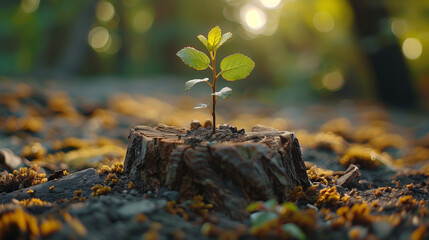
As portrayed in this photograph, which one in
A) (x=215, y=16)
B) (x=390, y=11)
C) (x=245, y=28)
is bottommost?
(x=390, y=11)

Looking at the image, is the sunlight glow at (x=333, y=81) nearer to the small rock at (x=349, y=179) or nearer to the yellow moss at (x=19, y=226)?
the small rock at (x=349, y=179)

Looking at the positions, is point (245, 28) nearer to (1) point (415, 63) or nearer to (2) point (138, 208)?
(1) point (415, 63)

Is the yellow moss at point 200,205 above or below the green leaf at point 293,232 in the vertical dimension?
below

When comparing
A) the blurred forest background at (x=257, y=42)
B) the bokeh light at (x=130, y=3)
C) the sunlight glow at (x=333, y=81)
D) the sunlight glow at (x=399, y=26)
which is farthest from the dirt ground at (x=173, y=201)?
the bokeh light at (x=130, y=3)

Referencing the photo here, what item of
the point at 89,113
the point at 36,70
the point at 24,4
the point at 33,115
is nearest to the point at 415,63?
the point at 89,113

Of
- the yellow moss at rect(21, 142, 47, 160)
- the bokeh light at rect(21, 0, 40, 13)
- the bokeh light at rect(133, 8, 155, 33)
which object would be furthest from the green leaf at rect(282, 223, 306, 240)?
the bokeh light at rect(133, 8, 155, 33)

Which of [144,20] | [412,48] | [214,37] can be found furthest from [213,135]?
[144,20]

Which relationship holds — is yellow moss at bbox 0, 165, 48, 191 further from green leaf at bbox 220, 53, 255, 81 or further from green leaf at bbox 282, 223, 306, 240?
green leaf at bbox 282, 223, 306, 240
